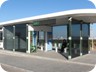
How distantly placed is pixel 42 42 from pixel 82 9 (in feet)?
32.7

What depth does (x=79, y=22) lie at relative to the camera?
53.3 ft

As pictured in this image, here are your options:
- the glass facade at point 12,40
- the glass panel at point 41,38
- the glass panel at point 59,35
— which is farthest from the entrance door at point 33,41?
the glass facade at point 12,40

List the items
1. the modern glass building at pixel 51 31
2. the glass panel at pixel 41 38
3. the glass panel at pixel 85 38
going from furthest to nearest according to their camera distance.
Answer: the glass panel at pixel 41 38, the glass panel at pixel 85 38, the modern glass building at pixel 51 31

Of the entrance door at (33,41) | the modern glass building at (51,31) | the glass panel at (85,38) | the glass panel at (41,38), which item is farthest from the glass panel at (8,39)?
the glass panel at (85,38)

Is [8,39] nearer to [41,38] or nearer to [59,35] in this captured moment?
[41,38]

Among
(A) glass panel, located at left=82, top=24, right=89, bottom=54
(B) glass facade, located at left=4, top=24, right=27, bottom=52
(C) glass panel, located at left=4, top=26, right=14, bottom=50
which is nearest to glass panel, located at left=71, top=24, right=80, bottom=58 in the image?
(A) glass panel, located at left=82, top=24, right=89, bottom=54

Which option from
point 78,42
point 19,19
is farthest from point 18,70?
point 19,19

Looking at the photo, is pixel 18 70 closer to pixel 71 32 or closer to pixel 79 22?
pixel 71 32

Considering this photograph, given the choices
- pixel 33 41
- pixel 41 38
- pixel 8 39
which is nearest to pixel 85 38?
pixel 33 41

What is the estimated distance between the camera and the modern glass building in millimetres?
14224

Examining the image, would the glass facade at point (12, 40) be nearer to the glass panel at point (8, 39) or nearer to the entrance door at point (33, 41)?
the glass panel at point (8, 39)

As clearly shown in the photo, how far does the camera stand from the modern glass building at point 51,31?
46.7 feet

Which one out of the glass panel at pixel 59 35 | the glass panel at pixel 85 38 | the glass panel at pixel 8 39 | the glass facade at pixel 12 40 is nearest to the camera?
the glass panel at pixel 85 38

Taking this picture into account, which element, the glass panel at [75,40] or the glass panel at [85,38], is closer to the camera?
the glass panel at [75,40]
